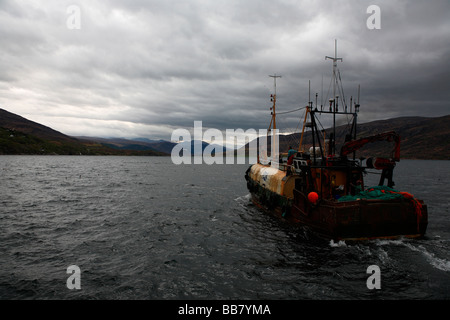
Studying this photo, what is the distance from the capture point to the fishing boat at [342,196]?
14.9 meters

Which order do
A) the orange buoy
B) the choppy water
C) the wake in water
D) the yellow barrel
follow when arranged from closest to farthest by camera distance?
the choppy water < the wake in water < the orange buoy < the yellow barrel

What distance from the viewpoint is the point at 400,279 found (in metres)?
11.6

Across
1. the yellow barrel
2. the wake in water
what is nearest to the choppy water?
the wake in water

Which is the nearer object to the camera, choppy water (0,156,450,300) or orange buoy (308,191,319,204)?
choppy water (0,156,450,300)

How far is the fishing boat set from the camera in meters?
14.9

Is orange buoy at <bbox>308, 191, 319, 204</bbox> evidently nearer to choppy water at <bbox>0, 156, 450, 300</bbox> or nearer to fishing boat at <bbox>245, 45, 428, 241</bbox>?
fishing boat at <bbox>245, 45, 428, 241</bbox>

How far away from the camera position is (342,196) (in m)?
18.2

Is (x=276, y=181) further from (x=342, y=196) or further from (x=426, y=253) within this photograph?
(x=426, y=253)

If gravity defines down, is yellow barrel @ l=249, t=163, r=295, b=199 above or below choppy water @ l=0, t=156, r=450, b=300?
above

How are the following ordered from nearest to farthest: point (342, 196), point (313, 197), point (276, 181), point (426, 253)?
1. point (426, 253)
2. point (313, 197)
3. point (342, 196)
4. point (276, 181)

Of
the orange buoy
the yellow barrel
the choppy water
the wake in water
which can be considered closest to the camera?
the choppy water

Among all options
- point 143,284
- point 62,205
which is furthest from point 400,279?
point 62,205

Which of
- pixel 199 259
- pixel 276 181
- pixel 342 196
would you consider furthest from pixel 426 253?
pixel 199 259
